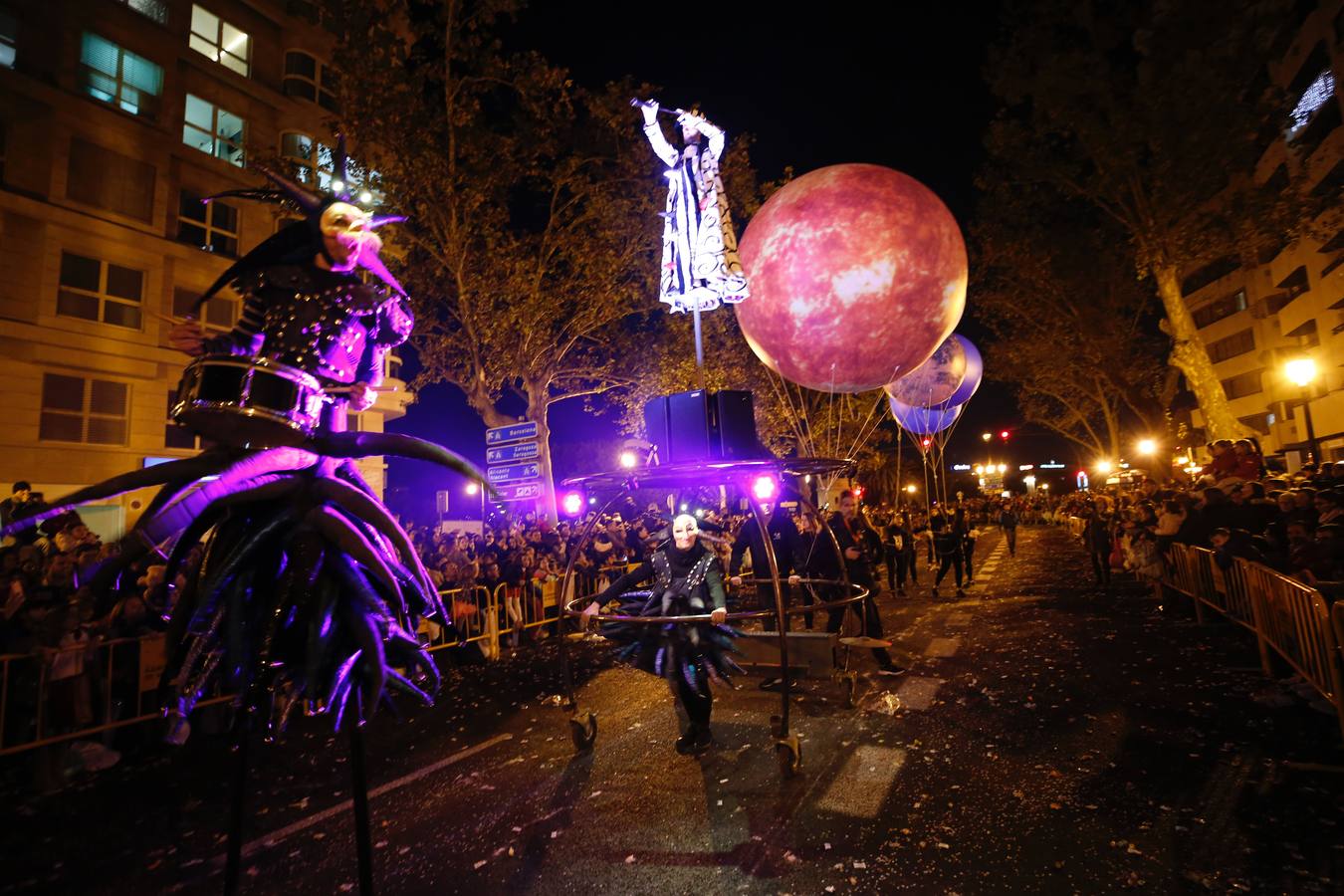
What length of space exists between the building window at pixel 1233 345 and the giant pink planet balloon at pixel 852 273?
1755 inches

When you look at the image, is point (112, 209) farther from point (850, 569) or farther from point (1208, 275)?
point (1208, 275)

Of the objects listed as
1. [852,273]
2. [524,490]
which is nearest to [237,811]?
[852,273]

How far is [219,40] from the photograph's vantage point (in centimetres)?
2278

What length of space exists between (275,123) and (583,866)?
92.2 ft

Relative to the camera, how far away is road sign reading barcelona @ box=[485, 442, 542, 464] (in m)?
15.9

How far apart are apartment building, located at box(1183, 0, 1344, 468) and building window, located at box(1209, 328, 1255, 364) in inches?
2.6

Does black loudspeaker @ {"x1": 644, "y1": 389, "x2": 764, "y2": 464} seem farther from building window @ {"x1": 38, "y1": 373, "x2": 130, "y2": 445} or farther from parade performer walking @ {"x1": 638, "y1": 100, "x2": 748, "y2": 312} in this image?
building window @ {"x1": 38, "y1": 373, "x2": 130, "y2": 445}

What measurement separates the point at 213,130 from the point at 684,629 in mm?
25939

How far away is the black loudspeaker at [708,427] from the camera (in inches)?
219

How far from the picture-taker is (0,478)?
1709 centimetres

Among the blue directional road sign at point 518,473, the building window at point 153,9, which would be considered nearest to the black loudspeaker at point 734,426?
the blue directional road sign at point 518,473

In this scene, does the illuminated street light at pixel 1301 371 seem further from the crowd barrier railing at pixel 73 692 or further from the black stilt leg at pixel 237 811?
the crowd barrier railing at pixel 73 692

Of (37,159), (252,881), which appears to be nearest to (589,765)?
(252,881)

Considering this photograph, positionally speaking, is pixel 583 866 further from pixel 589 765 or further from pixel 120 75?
pixel 120 75
